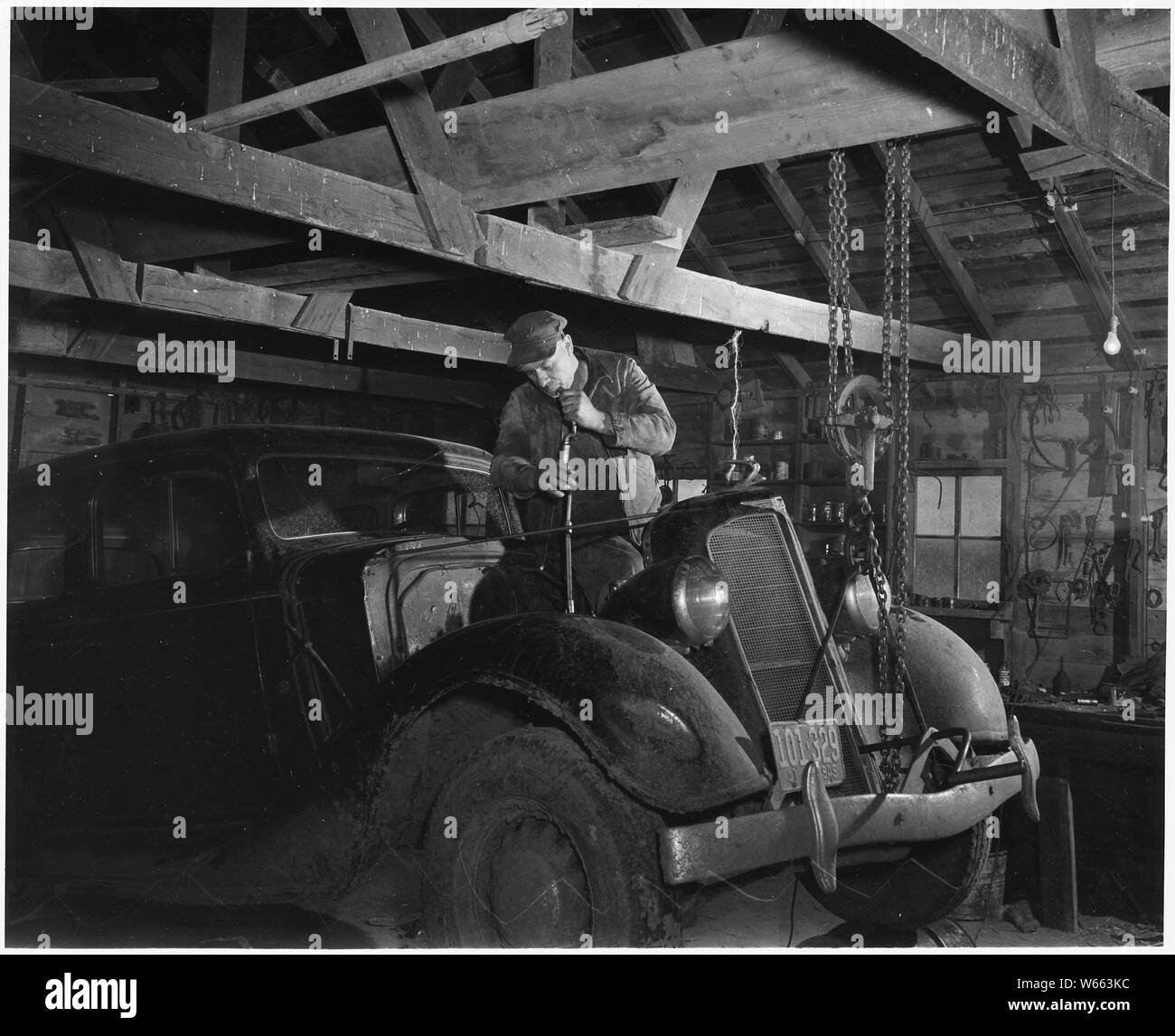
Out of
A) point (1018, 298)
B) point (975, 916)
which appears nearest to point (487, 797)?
point (975, 916)

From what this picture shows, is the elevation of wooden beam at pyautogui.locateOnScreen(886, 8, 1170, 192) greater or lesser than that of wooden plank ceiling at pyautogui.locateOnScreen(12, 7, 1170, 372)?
lesser

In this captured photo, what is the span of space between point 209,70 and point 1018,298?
18.9 feet

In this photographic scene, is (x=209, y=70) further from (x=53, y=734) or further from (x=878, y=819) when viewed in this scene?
(x=878, y=819)


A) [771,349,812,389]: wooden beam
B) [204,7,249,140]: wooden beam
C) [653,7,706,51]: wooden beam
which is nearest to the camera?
[204,7,249,140]: wooden beam

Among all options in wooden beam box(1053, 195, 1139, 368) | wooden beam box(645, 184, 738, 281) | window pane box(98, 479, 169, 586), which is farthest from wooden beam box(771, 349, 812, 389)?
window pane box(98, 479, 169, 586)

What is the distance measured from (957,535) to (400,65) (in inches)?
249

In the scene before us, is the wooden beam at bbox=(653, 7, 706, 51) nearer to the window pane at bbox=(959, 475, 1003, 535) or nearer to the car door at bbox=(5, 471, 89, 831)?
the car door at bbox=(5, 471, 89, 831)

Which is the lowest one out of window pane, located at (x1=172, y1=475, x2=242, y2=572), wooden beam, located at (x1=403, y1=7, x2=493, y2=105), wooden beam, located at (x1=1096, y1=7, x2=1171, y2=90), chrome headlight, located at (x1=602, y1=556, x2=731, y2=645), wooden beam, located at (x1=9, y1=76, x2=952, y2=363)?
chrome headlight, located at (x1=602, y1=556, x2=731, y2=645)

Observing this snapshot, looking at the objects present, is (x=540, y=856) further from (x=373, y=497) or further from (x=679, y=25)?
(x=679, y=25)

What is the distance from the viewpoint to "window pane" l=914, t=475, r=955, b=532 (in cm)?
802

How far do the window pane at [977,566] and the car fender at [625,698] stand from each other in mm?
5864

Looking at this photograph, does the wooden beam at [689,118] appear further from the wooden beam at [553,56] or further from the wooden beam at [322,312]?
the wooden beam at [322,312]

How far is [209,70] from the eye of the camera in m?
3.79

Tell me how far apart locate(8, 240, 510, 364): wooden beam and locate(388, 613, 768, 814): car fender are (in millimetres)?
3117
